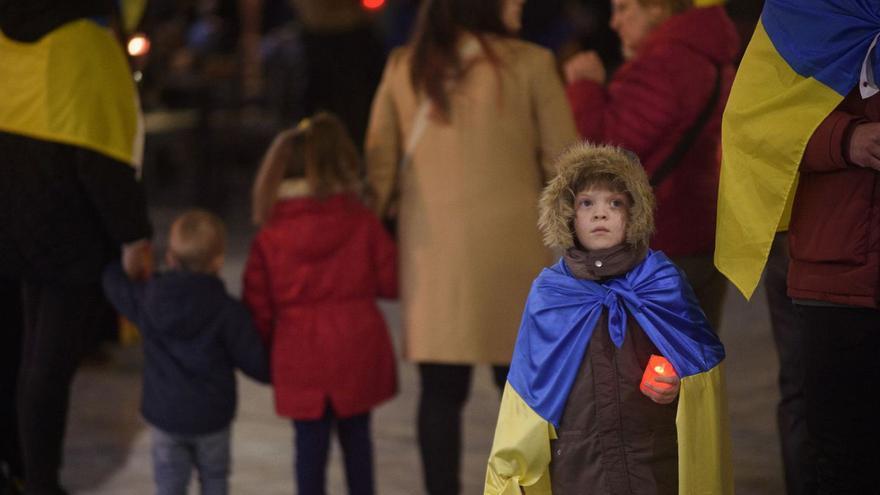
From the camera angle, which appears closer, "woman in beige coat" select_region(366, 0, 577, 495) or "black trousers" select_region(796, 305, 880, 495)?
"black trousers" select_region(796, 305, 880, 495)

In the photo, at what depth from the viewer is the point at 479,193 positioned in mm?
4637

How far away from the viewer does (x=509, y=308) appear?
4.67 meters

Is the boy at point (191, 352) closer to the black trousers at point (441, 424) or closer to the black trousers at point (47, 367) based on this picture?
the black trousers at point (47, 367)

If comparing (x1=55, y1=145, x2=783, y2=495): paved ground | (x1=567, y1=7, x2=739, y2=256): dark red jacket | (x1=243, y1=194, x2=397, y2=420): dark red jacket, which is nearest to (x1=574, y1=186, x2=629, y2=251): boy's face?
(x1=567, y1=7, x2=739, y2=256): dark red jacket

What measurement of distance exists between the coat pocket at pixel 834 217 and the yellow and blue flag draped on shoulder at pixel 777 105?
6 cm

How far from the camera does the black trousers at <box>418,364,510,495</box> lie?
4664 millimetres

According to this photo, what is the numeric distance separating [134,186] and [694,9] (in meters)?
1.90

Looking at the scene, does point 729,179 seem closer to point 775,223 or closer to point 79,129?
point 775,223

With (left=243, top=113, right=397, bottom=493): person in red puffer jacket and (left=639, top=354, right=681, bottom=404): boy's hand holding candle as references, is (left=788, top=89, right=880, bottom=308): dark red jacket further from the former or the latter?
(left=243, top=113, right=397, bottom=493): person in red puffer jacket

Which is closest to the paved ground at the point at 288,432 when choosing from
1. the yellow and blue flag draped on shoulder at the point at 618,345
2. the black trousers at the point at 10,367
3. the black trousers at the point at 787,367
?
the black trousers at the point at 10,367

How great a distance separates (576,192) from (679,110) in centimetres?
113

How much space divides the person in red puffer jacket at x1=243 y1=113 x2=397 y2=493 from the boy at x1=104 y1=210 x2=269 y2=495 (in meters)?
0.13

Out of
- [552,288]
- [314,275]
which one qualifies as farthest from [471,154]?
[552,288]

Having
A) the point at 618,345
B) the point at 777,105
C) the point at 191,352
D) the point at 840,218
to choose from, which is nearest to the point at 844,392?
the point at 840,218
